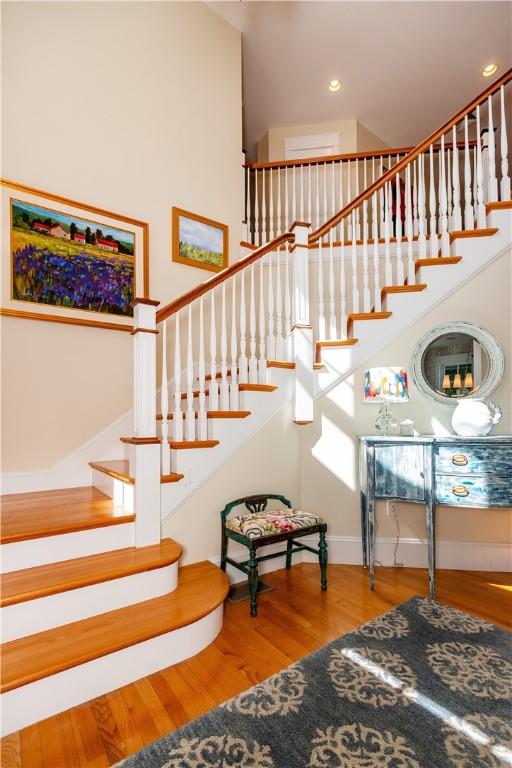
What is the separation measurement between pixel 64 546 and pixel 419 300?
2.88 m

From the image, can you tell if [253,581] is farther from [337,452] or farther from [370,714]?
[337,452]

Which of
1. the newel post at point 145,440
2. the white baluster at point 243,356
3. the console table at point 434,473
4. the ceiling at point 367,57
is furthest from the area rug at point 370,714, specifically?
the ceiling at point 367,57

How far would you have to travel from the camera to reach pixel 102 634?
1.62 metres

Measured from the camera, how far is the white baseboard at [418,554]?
2734 millimetres

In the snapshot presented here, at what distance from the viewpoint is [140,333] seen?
7.08ft

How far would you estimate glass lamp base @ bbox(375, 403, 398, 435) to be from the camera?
2682 millimetres

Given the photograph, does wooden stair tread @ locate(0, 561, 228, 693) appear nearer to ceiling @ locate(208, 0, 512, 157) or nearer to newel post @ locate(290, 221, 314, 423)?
newel post @ locate(290, 221, 314, 423)

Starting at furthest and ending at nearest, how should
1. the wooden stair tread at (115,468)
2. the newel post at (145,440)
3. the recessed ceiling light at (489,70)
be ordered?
the recessed ceiling light at (489,70) < the wooden stair tread at (115,468) < the newel post at (145,440)

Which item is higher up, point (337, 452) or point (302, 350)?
point (302, 350)

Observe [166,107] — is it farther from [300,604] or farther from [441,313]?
[300,604]

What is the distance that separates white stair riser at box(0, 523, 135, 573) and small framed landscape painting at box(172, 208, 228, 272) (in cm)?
244

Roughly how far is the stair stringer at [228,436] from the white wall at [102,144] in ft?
3.40

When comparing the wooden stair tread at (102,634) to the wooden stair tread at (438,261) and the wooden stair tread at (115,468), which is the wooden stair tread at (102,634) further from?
the wooden stair tread at (438,261)

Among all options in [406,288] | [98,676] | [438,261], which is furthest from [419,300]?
[98,676]
